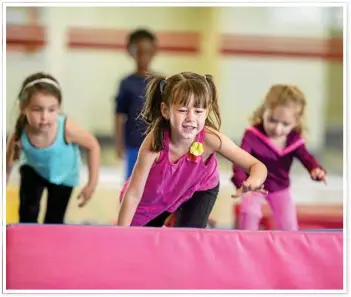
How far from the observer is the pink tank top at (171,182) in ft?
3.95

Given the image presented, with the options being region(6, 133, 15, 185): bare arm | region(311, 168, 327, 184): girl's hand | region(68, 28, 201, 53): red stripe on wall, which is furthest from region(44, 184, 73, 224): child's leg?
region(68, 28, 201, 53): red stripe on wall

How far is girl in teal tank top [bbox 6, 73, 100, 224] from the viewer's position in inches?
51.6

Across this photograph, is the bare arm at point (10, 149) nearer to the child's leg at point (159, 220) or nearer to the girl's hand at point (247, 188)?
the child's leg at point (159, 220)

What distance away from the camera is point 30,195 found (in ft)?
4.64

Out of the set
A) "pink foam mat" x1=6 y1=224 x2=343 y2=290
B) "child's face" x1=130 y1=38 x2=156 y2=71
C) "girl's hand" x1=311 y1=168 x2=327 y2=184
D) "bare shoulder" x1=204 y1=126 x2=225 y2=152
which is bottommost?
"pink foam mat" x1=6 y1=224 x2=343 y2=290

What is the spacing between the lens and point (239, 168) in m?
1.27

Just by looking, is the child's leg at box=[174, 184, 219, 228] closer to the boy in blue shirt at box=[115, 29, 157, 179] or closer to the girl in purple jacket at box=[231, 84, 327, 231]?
the girl in purple jacket at box=[231, 84, 327, 231]

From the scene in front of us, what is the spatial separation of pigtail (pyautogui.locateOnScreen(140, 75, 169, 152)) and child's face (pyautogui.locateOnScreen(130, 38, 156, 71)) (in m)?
0.69

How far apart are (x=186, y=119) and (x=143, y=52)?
0.75m

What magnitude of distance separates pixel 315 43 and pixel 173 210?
5.86ft

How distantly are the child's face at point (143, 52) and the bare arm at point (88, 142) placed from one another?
0.55 meters
